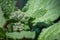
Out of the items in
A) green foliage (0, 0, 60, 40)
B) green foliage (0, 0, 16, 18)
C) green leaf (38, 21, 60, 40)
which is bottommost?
green leaf (38, 21, 60, 40)

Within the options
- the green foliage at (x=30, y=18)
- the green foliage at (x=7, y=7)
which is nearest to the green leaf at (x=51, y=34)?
the green foliage at (x=30, y=18)

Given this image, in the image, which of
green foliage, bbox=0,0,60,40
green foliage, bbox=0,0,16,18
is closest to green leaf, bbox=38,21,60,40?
green foliage, bbox=0,0,60,40

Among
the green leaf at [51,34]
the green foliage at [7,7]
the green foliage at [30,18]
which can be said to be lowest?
the green leaf at [51,34]

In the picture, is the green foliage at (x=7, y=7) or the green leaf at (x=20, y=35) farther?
the green foliage at (x=7, y=7)

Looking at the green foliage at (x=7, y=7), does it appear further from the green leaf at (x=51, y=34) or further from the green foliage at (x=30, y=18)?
the green leaf at (x=51, y=34)

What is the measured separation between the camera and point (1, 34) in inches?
45.8

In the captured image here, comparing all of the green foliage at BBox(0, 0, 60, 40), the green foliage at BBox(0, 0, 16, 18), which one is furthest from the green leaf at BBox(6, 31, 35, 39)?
the green foliage at BBox(0, 0, 16, 18)

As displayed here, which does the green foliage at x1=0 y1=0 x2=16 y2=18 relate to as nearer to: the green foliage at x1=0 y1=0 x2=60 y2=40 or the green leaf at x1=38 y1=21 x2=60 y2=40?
the green foliage at x1=0 y1=0 x2=60 y2=40

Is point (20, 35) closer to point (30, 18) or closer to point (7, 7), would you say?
point (30, 18)

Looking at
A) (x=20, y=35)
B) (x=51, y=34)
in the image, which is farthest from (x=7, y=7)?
(x=51, y=34)

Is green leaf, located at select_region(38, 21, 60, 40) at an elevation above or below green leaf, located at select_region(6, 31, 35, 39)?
below

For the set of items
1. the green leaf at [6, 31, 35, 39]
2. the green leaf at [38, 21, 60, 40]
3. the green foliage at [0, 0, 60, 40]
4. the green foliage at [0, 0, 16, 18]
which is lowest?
the green leaf at [38, 21, 60, 40]

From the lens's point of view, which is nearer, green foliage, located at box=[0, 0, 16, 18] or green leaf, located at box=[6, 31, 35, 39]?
green leaf, located at box=[6, 31, 35, 39]

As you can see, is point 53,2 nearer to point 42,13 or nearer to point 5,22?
point 42,13
